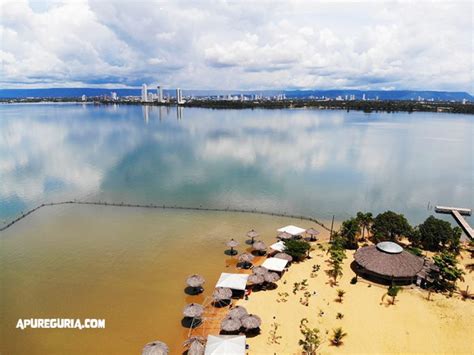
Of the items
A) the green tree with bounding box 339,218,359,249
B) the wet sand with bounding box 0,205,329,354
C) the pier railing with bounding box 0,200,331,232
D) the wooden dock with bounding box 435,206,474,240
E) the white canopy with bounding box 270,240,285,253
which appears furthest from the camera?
the pier railing with bounding box 0,200,331,232

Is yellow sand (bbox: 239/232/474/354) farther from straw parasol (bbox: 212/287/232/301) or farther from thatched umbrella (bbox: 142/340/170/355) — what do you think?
thatched umbrella (bbox: 142/340/170/355)

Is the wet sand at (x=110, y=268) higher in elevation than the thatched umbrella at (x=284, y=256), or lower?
lower

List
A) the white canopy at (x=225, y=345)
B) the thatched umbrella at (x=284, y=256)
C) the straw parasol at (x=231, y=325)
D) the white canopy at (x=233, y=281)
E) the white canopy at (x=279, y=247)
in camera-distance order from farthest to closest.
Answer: the white canopy at (x=279, y=247), the thatched umbrella at (x=284, y=256), the white canopy at (x=233, y=281), the straw parasol at (x=231, y=325), the white canopy at (x=225, y=345)

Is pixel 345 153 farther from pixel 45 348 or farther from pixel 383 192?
pixel 45 348

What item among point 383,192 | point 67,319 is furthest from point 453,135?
point 67,319

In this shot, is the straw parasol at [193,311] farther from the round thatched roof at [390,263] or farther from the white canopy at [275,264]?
the round thatched roof at [390,263]

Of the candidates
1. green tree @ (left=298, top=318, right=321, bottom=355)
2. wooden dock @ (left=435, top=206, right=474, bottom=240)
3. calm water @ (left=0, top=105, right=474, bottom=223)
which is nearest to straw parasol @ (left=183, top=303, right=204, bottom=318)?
green tree @ (left=298, top=318, right=321, bottom=355)

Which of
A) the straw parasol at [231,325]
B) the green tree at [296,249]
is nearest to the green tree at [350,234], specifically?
the green tree at [296,249]

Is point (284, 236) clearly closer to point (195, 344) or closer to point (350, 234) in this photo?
point (350, 234)
